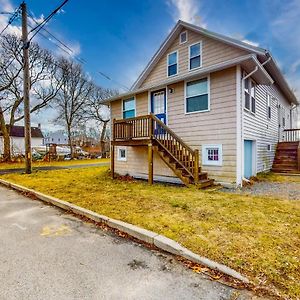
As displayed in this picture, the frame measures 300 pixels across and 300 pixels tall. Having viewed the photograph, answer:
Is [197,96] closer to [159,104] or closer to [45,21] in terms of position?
[159,104]

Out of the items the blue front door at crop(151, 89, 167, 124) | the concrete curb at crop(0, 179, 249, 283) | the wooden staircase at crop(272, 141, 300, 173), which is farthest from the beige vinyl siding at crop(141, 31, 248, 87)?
the concrete curb at crop(0, 179, 249, 283)

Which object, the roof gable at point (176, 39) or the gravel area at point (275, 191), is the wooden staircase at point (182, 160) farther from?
the roof gable at point (176, 39)

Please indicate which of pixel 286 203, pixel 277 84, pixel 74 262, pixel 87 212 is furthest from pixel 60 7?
pixel 277 84

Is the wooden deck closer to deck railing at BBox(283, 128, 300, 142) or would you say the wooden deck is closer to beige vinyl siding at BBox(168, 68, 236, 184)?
beige vinyl siding at BBox(168, 68, 236, 184)

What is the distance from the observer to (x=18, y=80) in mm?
20000

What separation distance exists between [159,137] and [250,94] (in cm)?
424

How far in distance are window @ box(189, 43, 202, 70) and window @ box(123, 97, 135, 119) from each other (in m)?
3.49

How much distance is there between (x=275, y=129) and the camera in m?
13.1

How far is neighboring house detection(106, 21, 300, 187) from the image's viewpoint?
26.5 feet

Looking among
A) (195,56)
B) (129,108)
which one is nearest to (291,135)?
(195,56)

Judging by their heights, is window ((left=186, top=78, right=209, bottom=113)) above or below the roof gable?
below

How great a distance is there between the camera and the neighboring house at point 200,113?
8070mm

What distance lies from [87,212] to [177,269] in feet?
9.05

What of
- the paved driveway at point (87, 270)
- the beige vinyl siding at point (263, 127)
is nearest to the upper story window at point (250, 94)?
the beige vinyl siding at point (263, 127)
